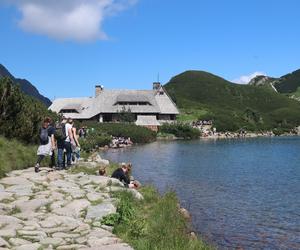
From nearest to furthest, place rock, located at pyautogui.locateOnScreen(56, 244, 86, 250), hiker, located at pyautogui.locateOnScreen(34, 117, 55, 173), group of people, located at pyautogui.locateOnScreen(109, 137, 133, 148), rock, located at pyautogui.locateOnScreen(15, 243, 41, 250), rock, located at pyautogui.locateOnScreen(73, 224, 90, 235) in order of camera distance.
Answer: rock, located at pyautogui.locateOnScreen(15, 243, 41, 250)
rock, located at pyautogui.locateOnScreen(56, 244, 86, 250)
rock, located at pyautogui.locateOnScreen(73, 224, 90, 235)
hiker, located at pyautogui.locateOnScreen(34, 117, 55, 173)
group of people, located at pyautogui.locateOnScreen(109, 137, 133, 148)

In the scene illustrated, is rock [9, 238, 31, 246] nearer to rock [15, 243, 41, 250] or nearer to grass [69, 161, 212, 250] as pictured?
rock [15, 243, 41, 250]

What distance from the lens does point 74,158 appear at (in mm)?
25797

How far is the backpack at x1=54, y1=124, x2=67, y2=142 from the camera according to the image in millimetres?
21844

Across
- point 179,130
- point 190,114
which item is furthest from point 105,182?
point 190,114

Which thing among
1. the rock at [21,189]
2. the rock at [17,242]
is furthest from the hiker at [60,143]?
the rock at [17,242]

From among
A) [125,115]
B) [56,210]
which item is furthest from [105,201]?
[125,115]

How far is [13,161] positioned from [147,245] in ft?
40.6

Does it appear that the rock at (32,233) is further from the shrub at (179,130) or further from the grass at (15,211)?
the shrub at (179,130)

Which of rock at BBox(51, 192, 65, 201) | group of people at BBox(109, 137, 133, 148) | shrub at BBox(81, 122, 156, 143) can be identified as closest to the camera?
rock at BBox(51, 192, 65, 201)

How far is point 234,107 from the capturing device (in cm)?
17362

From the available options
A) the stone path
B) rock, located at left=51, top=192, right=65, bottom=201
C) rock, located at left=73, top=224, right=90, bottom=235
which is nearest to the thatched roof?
the stone path

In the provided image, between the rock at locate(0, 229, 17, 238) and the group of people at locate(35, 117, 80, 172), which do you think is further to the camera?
the group of people at locate(35, 117, 80, 172)

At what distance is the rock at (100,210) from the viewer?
12.5m

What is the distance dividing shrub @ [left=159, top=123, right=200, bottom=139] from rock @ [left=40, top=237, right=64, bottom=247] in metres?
88.0
